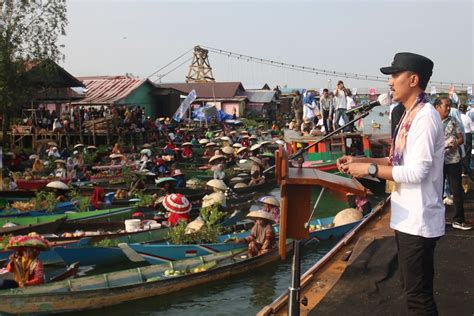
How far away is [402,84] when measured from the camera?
315 centimetres

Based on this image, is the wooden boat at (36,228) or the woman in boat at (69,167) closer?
the wooden boat at (36,228)

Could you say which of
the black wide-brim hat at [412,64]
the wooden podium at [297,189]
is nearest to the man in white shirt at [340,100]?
the wooden podium at [297,189]

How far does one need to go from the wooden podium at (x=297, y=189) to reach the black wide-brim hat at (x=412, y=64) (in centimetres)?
72

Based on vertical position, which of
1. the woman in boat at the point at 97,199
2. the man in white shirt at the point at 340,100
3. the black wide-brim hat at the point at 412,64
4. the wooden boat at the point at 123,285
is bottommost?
the wooden boat at the point at 123,285

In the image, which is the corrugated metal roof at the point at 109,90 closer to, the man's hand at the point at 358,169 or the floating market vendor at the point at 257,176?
the floating market vendor at the point at 257,176

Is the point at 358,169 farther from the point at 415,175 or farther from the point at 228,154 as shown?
the point at 228,154

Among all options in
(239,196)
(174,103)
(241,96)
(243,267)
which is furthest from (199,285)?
(241,96)

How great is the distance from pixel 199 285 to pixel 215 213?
2.19 m

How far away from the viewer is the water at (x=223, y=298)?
306 inches

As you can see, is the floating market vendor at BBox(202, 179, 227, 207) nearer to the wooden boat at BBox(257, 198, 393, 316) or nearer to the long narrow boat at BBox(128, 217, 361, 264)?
the long narrow boat at BBox(128, 217, 361, 264)

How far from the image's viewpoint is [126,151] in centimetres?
2459

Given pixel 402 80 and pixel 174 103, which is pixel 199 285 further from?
pixel 174 103

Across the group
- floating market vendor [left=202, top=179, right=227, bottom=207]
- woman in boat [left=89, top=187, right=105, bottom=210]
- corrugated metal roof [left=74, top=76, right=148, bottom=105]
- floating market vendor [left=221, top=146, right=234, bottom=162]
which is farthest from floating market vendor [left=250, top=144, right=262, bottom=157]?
corrugated metal roof [left=74, top=76, right=148, bottom=105]

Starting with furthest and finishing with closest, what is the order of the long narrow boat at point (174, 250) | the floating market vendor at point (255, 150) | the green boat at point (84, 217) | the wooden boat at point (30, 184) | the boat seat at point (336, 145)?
the floating market vendor at point (255, 150), the boat seat at point (336, 145), the wooden boat at point (30, 184), the green boat at point (84, 217), the long narrow boat at point (174, 250)
